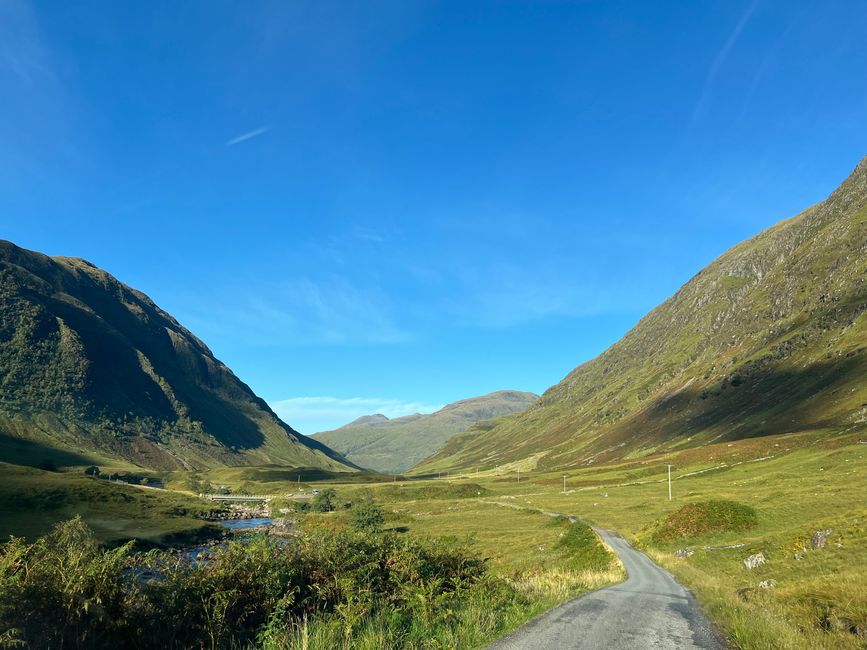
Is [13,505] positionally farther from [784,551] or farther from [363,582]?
[784,551]

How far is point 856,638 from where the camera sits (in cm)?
1356

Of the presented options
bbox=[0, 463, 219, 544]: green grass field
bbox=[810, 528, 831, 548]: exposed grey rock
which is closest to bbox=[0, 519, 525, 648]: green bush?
bbox=[810, 528, 831, 548]: exposed grey rock

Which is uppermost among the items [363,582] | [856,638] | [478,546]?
[363,582]

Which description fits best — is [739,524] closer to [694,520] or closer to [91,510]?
[694,520]

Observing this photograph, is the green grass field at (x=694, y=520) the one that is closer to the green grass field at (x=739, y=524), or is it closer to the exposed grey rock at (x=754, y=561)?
the green grass field at (x=739, y=524)

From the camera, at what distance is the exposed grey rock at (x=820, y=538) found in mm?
29141

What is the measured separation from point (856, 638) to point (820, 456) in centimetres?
10648

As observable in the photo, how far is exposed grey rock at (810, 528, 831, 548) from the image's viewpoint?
95.6ft

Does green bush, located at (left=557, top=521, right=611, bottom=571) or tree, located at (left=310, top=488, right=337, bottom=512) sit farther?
tree, located at (left=310, top=488, right=337, bottom=512)

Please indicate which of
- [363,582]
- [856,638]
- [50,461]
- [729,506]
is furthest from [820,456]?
[50,461]

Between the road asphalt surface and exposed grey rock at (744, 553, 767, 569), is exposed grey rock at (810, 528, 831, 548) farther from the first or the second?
the road asphalt surface

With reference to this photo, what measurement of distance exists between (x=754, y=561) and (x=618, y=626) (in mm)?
25488

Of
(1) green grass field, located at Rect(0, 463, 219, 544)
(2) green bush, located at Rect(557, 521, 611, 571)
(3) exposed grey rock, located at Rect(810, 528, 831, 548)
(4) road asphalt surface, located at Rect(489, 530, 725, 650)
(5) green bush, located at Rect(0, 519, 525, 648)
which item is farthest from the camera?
(1) green grass field, located at Rect(0, 463, 219, 544)

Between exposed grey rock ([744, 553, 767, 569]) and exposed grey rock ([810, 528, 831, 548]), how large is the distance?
10.9 feet
